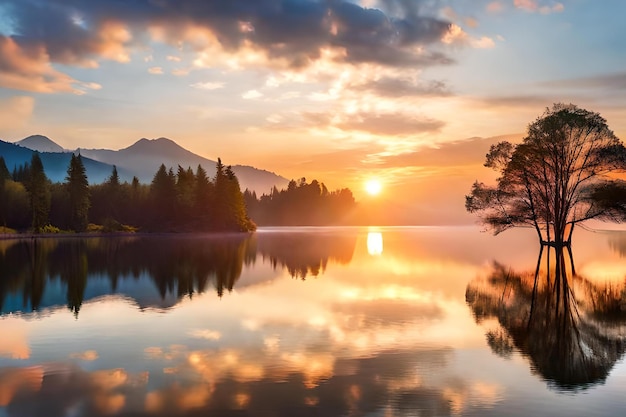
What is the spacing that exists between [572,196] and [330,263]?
131ft

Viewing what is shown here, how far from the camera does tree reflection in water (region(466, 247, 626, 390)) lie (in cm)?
1474

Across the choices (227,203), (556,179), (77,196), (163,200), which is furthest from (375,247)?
(77,196)

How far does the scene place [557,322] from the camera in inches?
834

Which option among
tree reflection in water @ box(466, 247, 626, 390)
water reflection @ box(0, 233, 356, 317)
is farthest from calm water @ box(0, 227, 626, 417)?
A: water reflection @ box(0, 233, 356, 317)

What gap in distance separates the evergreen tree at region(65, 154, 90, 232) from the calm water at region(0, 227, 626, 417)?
356 ft

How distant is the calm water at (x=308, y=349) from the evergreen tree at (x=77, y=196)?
356ft

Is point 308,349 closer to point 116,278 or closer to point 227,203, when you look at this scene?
point 116,278

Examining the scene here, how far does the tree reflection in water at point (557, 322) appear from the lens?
1474 cm

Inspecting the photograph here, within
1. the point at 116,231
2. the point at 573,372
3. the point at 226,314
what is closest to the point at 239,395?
the point at 573,372

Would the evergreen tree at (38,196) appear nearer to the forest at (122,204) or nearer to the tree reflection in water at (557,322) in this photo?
the forest at (122,204)

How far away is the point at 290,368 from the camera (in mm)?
14094

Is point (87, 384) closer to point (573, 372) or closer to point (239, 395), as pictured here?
point (239, 395)

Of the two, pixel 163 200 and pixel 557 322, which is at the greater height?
pixel 163 200

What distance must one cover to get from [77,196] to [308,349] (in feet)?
Result: 434
